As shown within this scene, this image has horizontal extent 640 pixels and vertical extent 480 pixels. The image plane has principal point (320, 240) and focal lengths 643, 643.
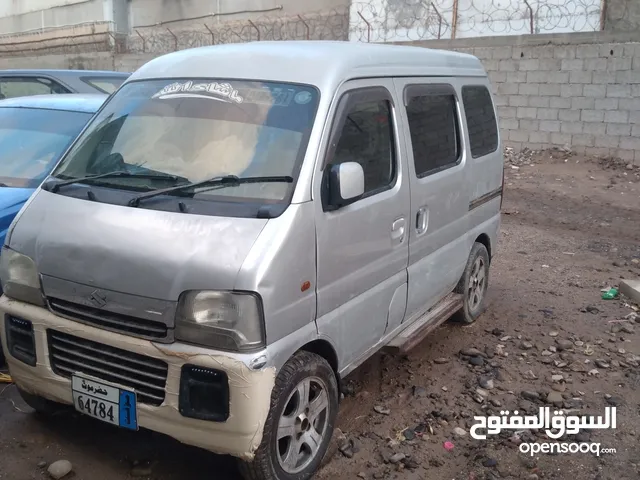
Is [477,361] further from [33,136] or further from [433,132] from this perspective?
[33,136]

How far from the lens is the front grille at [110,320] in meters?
2.70

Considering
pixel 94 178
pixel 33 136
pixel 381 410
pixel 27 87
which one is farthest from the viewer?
pixel 27 87

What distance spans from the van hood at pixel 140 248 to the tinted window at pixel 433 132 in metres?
1.53

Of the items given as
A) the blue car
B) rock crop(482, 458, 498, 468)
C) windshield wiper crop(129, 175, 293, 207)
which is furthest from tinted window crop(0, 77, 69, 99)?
rock crop(482, 458, 498, 468)

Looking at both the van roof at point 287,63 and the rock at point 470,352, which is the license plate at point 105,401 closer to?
the van roof at point 287,63

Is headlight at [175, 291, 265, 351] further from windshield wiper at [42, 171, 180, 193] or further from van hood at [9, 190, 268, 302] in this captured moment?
windshield wiper at [42, 171, 180, 193]

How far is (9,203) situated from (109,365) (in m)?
1.73

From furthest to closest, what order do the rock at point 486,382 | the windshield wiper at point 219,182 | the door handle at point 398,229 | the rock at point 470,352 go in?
the rock at point 470,352, the rock at point 486,382, the door handle at point 398,229, the windshield wiper at point 219,182

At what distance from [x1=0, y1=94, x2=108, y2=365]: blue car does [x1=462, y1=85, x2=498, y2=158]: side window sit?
2.87 metres

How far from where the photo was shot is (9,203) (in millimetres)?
4012

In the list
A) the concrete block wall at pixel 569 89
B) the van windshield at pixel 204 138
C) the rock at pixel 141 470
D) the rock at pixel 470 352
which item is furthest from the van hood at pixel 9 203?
the concrete block wall at pixel 569 89

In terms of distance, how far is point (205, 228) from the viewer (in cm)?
272

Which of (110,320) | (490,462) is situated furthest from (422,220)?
(110,320)

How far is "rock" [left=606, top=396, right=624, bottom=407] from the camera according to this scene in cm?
Answer: 400
